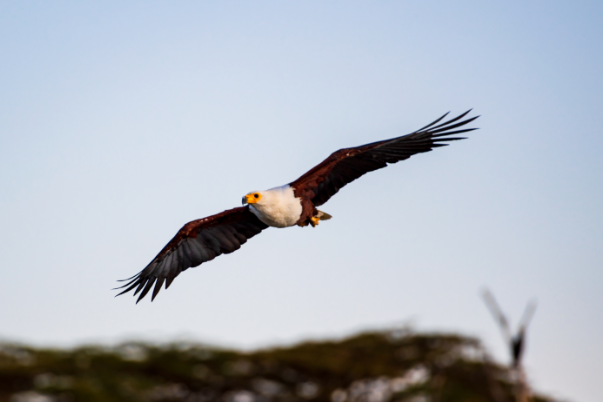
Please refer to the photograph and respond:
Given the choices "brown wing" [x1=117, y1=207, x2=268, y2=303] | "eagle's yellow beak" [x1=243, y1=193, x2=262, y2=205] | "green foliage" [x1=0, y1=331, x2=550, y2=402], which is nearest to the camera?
"eagle's yellow beak" [x1=243, y1=193, x2=262, y2=205]

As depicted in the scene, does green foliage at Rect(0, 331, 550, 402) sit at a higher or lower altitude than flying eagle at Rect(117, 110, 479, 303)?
lower

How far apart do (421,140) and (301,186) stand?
2083mm

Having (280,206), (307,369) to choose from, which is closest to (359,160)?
(280,206)

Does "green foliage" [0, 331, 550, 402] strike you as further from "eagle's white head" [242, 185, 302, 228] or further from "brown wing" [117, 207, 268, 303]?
"eagle's white head" [242, 185, 302, 228]

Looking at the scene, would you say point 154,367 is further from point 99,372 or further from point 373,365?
point 373,365

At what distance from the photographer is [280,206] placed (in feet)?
37.9

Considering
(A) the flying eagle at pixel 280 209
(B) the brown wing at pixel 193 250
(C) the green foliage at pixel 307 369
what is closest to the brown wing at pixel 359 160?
(A) the flying eagle at pixel 280 209

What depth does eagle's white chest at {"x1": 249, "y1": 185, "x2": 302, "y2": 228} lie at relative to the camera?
11.5 m

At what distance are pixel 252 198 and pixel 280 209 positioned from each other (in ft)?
1.53

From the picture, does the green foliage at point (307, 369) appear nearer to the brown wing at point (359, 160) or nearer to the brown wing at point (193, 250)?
the brown wing at point (193, 250)

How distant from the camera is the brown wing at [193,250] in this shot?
1334 centimetres

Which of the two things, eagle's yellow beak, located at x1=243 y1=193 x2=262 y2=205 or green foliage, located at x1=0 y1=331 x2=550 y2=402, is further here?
green foliage, located at x1=0 y1=331 x2=550 y2=402

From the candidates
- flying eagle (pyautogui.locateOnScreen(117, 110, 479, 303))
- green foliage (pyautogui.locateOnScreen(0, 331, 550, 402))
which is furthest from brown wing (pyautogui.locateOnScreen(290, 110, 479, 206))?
green foliage (pyautogui.locateOnScreen(0, 331, 550, 402))

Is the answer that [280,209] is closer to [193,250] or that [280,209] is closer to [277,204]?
[277,204]
